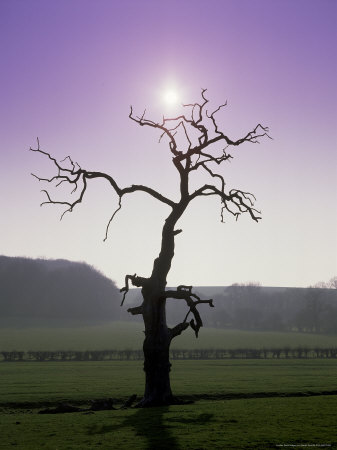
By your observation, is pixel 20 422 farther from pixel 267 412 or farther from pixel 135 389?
pixel 135 389

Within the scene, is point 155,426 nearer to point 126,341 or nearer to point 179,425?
point 179,425

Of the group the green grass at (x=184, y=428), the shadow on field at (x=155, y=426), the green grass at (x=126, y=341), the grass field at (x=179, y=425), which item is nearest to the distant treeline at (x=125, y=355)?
the green grass at (x=126, y=341)

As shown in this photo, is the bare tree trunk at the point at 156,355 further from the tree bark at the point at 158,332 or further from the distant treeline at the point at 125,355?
the distant treeline at the point at 125,355

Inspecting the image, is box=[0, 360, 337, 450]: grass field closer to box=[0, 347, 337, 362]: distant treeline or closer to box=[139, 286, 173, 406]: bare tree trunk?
box=[139, 286, 173, 406]: bare tree trunk

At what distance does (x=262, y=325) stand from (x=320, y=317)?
19.0 metres

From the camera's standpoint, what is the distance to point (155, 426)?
1802cm

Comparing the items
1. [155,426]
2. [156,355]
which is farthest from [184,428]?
[156,355]

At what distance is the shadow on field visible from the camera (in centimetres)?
1541

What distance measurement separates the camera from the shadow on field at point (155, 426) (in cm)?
1541

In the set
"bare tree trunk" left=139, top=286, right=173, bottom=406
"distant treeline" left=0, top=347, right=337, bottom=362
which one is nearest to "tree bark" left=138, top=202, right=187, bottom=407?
"bare tree trunk" left=139, top=286, right=173, bottom=406

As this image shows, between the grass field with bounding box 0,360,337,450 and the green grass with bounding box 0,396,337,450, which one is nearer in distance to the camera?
the green grass with bounding box 0,396,337,450

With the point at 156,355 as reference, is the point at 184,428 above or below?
below

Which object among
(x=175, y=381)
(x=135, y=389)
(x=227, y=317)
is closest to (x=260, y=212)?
(x=135, y=389)

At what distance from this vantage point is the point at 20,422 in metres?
20.3
